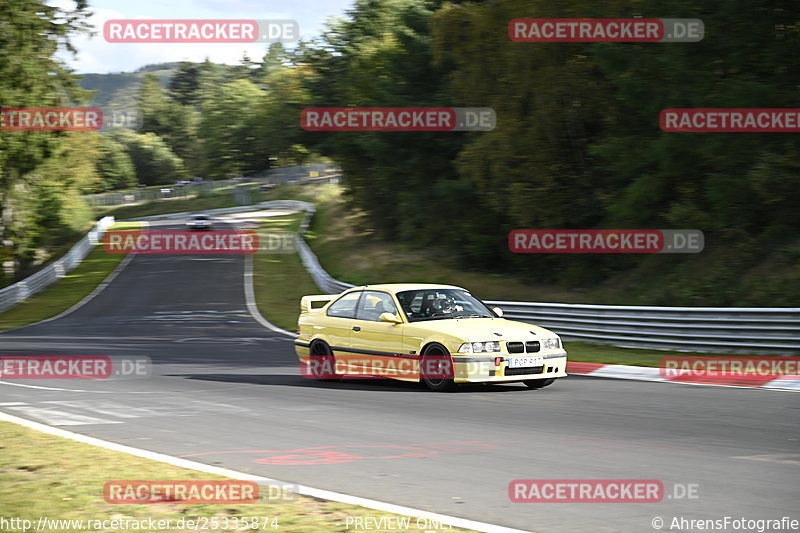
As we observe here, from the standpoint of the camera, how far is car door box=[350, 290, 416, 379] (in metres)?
12.9

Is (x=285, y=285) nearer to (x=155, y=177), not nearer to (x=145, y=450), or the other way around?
(x=145, y=450)

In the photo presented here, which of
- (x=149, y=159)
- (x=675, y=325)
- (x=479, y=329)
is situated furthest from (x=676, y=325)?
(x=149, y=159)

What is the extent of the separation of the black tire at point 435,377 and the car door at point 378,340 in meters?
0.18

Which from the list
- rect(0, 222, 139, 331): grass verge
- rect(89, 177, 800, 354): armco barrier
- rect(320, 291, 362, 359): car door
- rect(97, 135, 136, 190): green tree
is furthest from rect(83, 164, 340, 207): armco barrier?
rect(320, 291, 362, 359): car door

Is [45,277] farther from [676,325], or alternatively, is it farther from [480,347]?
[480,347]

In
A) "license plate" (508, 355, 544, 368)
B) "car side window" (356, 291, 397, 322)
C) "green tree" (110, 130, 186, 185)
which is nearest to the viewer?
"license plate" (508, 355, 544, 368)

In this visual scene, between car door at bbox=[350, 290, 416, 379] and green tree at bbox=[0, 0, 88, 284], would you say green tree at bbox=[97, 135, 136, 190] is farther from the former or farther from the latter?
car door at bbox=[350, 290, 416, 379]

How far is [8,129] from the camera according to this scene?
38844 mm

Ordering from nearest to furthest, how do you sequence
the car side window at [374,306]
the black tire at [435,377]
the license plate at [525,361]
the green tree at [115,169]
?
the license plate at [525,361], the black tire at [435,377], the car side window at [374,306], the green tree at [115,169]

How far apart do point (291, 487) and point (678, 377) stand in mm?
8869

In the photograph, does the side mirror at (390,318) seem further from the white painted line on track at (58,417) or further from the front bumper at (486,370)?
the white painted line on track at (58,417)

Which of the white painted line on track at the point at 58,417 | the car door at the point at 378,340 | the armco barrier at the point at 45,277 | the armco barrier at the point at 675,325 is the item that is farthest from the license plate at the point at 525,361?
the armco barrier at the point at 45,277

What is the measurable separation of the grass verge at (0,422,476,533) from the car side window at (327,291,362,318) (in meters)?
6.12

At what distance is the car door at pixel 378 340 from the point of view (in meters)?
12.9
